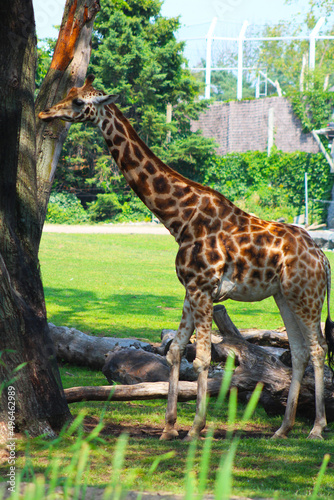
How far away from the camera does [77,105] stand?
5.62 meters

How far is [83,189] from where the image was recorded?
35656 mm

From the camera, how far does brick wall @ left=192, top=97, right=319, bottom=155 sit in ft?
118

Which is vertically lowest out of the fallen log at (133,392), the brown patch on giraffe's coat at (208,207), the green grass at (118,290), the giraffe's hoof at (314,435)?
the green grass at (118,290)

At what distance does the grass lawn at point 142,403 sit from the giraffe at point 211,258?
0.54 metres

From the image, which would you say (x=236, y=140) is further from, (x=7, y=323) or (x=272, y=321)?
(x=7, y=323)

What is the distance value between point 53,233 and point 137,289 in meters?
13.4

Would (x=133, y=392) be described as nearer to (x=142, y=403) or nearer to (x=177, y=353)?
(x=177, y=353)

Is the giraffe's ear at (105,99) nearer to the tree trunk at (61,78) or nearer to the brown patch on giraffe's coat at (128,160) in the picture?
the brown patch on giraffe's coat at (128,160)

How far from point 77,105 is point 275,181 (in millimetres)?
29885

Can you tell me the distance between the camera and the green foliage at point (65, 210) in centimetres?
3375

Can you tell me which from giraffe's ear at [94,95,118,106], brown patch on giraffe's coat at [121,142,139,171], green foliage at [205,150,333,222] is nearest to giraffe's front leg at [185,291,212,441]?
brown patch on giraffe's coat at [121,142,139,171]

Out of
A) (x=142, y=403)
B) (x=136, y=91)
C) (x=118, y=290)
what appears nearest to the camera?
(x=142, y=403)

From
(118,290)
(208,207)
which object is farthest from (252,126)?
(208,207)

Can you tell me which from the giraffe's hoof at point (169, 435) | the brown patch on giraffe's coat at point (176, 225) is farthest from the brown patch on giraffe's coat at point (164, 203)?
the giraffe's hoof at point (169, 435)
